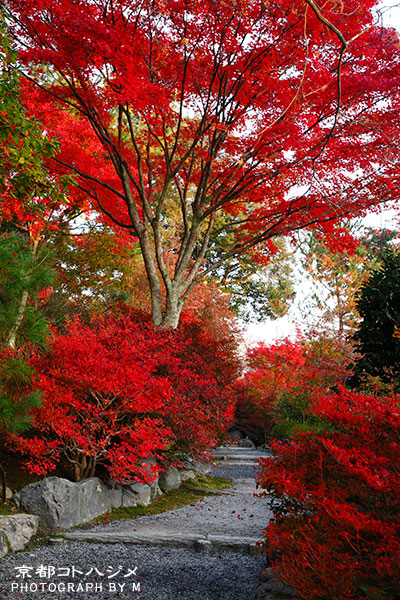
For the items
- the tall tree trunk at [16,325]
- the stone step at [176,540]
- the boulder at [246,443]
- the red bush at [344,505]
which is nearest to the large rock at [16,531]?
the stone step at [176,540]

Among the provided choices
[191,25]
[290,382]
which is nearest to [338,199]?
[191,25]

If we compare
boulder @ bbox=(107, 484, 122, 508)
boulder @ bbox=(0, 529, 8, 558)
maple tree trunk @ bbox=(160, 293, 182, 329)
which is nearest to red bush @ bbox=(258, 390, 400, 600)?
boulder @ bbox=(0, 529, 8, 558)

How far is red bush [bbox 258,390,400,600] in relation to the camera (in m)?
2.40

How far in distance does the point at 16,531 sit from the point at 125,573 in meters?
1.19

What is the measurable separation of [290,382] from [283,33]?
1073cm

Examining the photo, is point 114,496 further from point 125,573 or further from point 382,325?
point 382,325

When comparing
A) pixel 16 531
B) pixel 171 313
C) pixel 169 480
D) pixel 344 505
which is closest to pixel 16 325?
pixel 16 531

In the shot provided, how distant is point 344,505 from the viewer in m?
2.53

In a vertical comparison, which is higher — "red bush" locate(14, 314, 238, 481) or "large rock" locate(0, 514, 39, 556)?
"red bush" locate(14, 314, 238, 481)

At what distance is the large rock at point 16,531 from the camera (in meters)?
4.15

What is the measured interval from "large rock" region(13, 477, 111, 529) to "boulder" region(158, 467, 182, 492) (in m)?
2.37

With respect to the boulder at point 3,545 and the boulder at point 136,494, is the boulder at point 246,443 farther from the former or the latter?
the boulder at point 3,545

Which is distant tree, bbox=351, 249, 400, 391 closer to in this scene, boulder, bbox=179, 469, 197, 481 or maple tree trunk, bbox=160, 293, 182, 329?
maple tree trunk, bbox=160, 293, 182, 329

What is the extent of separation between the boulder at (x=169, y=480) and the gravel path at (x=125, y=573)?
130 inches
